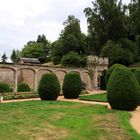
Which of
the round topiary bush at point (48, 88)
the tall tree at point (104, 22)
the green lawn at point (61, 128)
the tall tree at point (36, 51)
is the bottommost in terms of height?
the green lawn at point (61, 128)

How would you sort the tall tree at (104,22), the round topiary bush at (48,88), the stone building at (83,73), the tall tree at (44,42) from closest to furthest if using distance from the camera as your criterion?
the round topiary bush at (48,88) < the stone building at (83,73) < the tall tree at (104,22) < the tall tree at (44,42)

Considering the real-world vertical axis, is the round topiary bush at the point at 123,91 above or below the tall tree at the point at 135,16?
below

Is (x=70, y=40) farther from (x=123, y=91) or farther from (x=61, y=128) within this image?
(x=61, y=128)

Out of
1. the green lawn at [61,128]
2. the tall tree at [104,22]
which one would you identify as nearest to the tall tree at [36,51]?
the tall tree at [104,22]

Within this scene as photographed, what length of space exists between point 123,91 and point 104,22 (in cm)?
3098

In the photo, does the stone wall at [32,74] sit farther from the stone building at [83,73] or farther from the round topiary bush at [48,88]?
the round topiary bush at [48,88]

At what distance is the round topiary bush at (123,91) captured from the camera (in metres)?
17.0

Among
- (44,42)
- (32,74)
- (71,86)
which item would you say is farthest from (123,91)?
(44,42)

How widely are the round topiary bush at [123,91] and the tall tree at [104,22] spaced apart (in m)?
29.7

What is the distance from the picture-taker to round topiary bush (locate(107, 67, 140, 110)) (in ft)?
55.7

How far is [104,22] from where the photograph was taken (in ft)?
154

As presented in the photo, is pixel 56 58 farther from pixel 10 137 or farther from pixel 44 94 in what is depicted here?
pixel 10 137

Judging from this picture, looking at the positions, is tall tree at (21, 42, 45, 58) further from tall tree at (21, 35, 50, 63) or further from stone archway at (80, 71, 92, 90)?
stone archway at (80, 71, 92, 90)

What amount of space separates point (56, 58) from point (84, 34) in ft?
20.7
